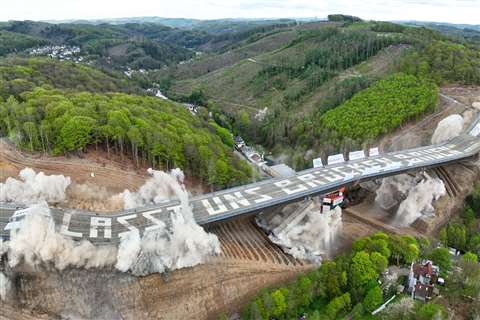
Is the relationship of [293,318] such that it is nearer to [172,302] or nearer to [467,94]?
[172,302]

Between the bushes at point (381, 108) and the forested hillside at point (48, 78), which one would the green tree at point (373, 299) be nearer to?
the bushes at point (381, 108)

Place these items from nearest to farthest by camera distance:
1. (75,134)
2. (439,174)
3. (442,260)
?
(442,260)
(75,134)
(439,174)

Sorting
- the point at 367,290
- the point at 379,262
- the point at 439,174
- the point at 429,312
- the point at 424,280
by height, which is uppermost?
the point at 439,174

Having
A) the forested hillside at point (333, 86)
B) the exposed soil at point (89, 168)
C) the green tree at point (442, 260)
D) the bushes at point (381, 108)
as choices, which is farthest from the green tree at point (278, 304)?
the bushes at point (381, 108)

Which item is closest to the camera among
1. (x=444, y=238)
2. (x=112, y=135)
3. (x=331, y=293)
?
(x=331, y=293)

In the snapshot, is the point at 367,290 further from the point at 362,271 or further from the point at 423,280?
the point at 423,280

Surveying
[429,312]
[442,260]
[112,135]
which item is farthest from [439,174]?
[112,135]

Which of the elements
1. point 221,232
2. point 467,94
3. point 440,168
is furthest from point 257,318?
point 467,94

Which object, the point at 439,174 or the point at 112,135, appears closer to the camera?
the point at 112,135
